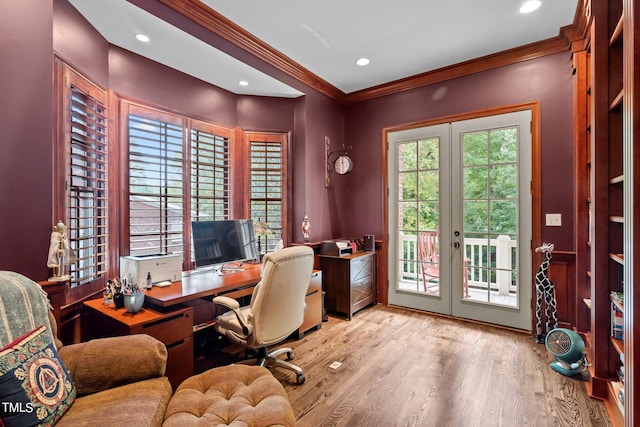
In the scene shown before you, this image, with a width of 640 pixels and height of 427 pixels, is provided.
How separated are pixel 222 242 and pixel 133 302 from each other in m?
0.98

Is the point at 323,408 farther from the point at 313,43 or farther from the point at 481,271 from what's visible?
the point at 313,43

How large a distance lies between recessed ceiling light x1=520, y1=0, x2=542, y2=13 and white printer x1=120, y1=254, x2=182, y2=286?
3418 millimetres

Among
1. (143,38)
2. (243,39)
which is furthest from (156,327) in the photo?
(243,39)

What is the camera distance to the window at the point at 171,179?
2748 millimetres

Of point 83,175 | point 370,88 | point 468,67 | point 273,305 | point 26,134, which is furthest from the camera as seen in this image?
point 370,88

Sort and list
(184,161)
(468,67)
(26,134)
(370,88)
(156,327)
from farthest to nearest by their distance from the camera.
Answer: (370,88)
(468,67)
(184,161)
(156,327)
(26,134)

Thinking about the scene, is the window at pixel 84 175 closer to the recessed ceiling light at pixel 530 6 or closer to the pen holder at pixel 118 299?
the pen holder at pixel 118 299

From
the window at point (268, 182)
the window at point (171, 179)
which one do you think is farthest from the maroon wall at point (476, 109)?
the window at point (171, 179)

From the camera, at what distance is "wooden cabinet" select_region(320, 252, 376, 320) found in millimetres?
3620

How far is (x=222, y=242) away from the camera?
2875 mm

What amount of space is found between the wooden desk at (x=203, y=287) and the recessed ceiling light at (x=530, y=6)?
3075 millimetres

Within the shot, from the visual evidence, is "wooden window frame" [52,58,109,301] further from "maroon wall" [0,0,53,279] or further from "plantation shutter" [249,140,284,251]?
"plantation shutter" [249,140,284,251]

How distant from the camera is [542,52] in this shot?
10.1ft

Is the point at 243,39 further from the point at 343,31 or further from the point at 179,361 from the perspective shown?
the point at 179,361
